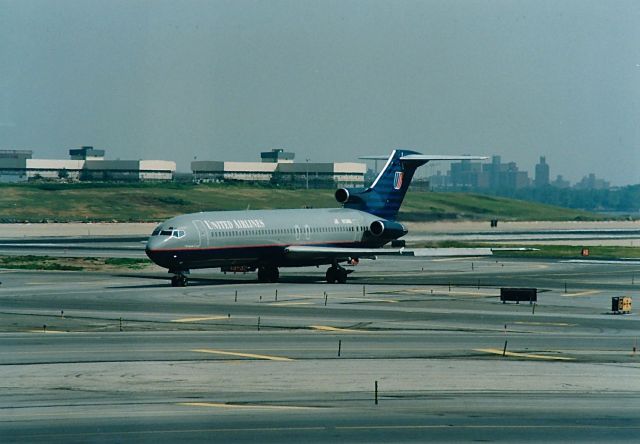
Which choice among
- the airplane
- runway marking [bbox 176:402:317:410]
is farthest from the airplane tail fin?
runway marking [bbox 176:402:317:410]

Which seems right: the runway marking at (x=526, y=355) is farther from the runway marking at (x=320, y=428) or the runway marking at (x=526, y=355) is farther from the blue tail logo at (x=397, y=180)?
the blue tail logo at (x=397, y=180)

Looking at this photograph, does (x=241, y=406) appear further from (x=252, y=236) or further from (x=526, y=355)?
(x=252, y=236)

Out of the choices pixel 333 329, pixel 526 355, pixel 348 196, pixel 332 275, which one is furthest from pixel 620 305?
pixel 348 196

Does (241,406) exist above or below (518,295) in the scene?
below

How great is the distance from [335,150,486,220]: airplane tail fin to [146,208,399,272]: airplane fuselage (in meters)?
1.85

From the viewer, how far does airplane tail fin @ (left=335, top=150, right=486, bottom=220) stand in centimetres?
8488

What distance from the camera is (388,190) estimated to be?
85750 millimetres

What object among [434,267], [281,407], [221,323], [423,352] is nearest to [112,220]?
[434,267]

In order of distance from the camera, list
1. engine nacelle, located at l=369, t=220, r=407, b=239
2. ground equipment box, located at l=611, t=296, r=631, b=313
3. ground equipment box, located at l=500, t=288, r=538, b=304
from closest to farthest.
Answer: ground equipment box, located at l=611, t=296, r=631, b=313 → ground equipment box, located at l=500, t=288, r=538, b=304 → engine nacelle, located at l=369, t=220, r=407, b=239

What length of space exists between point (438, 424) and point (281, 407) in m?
4.75

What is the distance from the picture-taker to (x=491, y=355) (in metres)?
42.9

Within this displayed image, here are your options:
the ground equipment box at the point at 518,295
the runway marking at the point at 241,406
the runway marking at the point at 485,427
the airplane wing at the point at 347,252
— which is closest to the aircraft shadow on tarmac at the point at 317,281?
the airplane wing at the point at 347,252

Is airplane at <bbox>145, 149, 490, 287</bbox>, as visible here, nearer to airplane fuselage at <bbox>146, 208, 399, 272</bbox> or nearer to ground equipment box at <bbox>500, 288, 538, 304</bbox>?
airplane fuselage at <bbox>146, 208, 399, 272</bbox>

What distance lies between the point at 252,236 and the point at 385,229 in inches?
483
